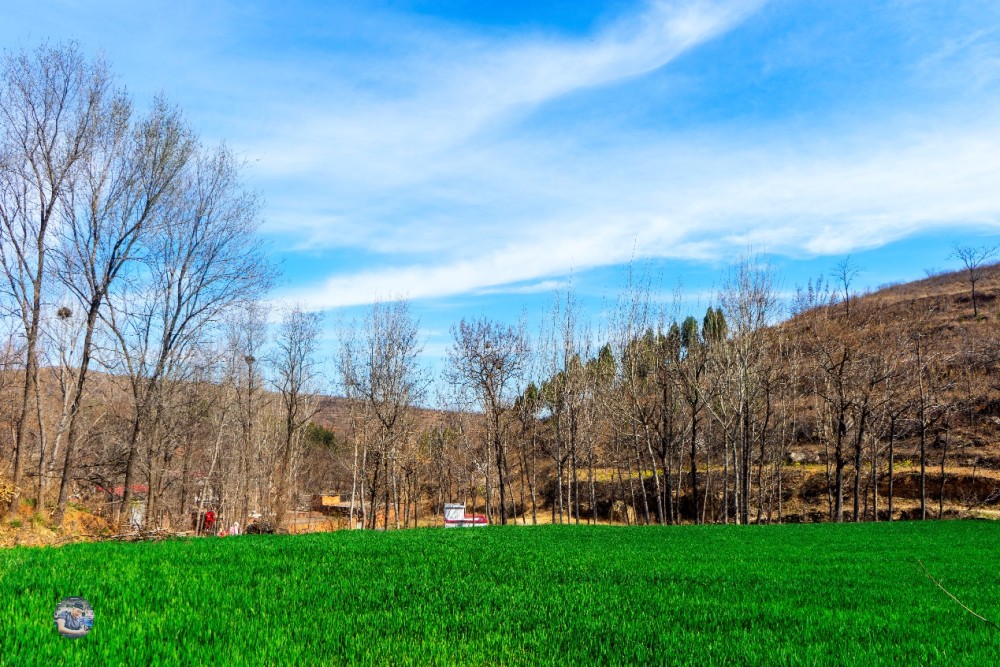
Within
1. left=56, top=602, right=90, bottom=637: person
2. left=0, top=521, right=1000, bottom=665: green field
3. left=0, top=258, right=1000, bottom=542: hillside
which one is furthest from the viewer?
Answer: left=0, top=258, right=1000, bottom=542: hillside

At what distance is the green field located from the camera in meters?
4.78

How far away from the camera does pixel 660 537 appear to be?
18.7 meters

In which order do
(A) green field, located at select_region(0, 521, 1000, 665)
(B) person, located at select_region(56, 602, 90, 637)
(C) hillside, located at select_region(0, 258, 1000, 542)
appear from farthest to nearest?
(C) hillside, located at select_region(0, 258, 1000, 542), (A) green field, located at select_region(0, 521, 1000, 665), (B) person, located at select_region(56, 602, 90, 637)

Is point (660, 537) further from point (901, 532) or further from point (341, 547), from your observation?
point (341, 547)

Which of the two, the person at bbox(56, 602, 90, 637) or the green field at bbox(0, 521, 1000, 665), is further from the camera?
the green field at bbox(0, 521, 1000, 665)

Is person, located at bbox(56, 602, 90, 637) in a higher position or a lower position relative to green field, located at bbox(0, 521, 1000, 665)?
higher

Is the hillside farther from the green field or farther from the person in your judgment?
the person

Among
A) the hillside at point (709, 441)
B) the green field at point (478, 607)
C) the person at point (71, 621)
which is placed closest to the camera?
the person at point (71, 621)

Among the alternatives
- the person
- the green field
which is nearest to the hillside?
the green field

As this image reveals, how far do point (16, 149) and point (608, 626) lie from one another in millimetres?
23309

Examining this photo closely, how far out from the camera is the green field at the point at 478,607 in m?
4.78

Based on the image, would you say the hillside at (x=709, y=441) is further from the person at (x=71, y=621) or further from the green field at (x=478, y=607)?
the person at (x=71, y=621)

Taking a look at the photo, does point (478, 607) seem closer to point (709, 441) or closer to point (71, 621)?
point (71, 621)

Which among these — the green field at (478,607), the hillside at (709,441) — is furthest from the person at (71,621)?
the hillside at (709,441)
